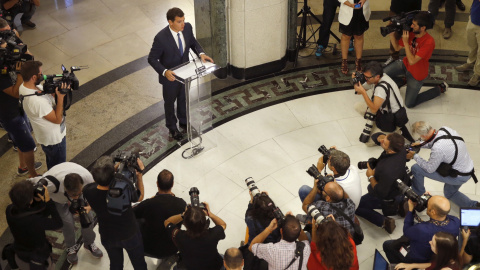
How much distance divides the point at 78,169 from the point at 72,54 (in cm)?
374

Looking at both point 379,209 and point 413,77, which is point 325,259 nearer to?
point 379,209

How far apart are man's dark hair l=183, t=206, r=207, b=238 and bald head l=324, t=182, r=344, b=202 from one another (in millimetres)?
1058

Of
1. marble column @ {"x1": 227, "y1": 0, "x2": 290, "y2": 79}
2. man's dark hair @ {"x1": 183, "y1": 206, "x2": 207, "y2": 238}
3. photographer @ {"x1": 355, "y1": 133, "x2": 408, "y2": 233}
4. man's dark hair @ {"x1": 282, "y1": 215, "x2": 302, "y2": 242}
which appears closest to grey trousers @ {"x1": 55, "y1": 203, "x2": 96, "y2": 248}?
man's dark hair @ {"x1": 183, "y1": 206, "x2": 207, "y2": 238}

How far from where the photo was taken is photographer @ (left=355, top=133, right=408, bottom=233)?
4.88 m

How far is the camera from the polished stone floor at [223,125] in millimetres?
5746

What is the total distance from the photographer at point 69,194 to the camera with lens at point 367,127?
3106 millimetres

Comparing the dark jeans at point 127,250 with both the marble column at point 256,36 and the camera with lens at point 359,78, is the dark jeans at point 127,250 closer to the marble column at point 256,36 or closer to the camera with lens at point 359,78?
the camera with lens at point 359,78

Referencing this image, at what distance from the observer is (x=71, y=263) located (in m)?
5.04

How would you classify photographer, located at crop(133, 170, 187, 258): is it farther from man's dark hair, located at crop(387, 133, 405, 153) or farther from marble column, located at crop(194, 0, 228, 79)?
marble column, located at crop(194, 0, 228, 79)

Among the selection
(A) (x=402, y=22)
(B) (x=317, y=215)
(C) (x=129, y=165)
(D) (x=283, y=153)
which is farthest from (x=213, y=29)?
(B) (x=317, y=215)

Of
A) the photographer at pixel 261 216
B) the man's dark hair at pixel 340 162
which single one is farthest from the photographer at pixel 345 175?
the photographer at pixel 261 216

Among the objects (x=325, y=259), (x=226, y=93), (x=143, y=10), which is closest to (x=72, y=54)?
(x=143, y=10)

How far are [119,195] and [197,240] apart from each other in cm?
67

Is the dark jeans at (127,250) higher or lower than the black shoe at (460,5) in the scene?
lower
